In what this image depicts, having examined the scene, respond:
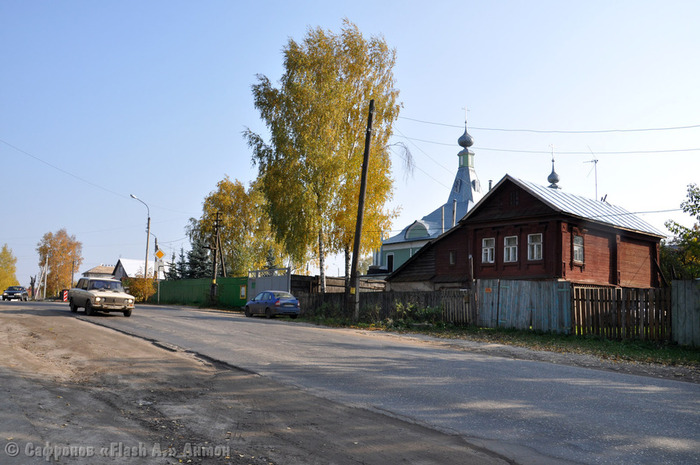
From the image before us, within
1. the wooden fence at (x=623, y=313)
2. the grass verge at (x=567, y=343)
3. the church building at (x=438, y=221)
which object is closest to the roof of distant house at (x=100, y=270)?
the church building at (x=438, y=221)

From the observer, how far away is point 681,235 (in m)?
15.6

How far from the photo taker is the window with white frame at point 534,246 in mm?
30281

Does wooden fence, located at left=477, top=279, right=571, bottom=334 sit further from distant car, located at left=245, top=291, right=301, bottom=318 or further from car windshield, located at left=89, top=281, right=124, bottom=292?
A: car windshield, located at left=89, top=281, right=124, bottom=292

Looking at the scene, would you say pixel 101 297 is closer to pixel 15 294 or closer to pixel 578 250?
pixel 578 250

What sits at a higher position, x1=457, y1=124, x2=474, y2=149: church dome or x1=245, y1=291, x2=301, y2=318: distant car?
x1=457, y1=124, x2=474, y2=149: church dome

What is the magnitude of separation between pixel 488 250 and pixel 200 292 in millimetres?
23911

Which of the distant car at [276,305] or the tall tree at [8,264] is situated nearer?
the distant car at [276,305]

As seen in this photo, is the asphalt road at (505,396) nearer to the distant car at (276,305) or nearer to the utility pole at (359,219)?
the utility pole at (359,219)

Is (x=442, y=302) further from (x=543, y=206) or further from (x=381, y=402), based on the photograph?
(x=381, y=402)

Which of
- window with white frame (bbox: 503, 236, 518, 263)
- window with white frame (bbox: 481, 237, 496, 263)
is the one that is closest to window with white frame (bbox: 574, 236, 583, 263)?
window with white frame (bbox: 503, 236, 518, 263)

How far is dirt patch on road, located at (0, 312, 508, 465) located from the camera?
5.13 metres

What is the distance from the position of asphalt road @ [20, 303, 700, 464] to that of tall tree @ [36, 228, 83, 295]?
90860mm

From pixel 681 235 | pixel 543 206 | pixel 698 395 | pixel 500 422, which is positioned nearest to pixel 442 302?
pixel 681 235

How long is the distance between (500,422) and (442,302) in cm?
1599
